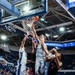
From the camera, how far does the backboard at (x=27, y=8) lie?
15.5 ft

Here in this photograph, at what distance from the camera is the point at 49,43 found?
30.0 ft

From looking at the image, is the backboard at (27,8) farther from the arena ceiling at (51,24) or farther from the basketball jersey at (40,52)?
the arena ceiling at (51,24)

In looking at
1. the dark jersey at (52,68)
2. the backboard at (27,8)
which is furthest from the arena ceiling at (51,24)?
the dark jersey at (52,68)

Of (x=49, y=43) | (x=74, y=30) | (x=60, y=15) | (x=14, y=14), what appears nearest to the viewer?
(x=14, y=14)

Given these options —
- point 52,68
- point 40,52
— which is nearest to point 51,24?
point 40,52

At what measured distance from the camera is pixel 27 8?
5.09m

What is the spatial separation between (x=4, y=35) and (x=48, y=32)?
2.54 m

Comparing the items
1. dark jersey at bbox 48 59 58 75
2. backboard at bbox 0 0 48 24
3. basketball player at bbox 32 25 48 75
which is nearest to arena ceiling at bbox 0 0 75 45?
backboard at bbox 0 0 48 24

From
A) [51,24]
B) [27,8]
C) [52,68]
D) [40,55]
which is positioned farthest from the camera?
[51,24]

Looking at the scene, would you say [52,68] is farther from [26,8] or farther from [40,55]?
[26,8]

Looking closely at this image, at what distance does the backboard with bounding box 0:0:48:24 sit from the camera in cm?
472

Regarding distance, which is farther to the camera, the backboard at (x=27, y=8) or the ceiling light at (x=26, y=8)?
the ceiling light at (x=26, y=8)

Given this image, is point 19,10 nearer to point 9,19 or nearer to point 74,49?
point 9,19

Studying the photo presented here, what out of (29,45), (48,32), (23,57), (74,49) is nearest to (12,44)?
(29,45)
